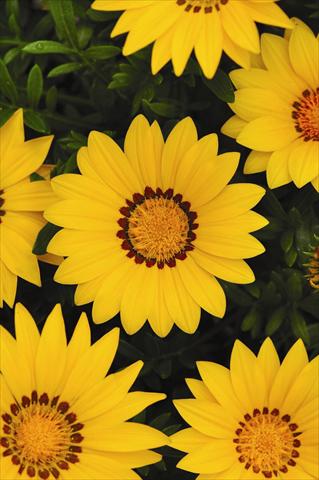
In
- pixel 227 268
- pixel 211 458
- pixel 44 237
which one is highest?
pixel 227 268

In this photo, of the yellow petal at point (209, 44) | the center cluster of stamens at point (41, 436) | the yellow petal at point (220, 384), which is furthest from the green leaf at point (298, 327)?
the yellow petal at point (209, 44)

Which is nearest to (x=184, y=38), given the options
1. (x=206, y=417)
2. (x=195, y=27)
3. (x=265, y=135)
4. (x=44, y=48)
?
(x=195, y=27)

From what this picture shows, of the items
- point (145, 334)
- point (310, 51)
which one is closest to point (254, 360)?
point (145, 334)

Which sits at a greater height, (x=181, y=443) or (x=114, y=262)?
(x=114, y=262)

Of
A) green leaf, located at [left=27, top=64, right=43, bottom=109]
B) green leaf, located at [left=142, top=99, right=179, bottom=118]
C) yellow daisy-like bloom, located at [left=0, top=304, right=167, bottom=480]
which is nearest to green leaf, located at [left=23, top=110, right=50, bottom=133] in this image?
green leaf, located at [left=27, top=64, right=43, bottom=109]

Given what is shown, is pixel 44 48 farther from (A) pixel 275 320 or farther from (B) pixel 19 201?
(A) pixel 275 320

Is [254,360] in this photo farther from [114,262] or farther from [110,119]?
[110,119]

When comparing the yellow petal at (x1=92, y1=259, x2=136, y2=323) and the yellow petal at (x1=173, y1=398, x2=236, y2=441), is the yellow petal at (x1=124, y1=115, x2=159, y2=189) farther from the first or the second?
the yellow petal at (x1=173, y1=398, x2=236, y2=441)
